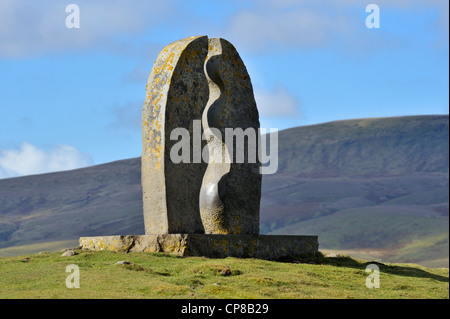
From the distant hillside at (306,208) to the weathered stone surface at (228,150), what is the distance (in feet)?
233

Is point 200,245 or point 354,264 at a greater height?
point 200,245

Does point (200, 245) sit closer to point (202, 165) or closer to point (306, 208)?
point (202, 165)

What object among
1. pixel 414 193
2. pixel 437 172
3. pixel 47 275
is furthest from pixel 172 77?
pixel 437 172

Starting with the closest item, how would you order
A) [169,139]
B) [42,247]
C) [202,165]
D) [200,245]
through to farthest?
[200,245] → [169,139] → [202,165] → [42,247]

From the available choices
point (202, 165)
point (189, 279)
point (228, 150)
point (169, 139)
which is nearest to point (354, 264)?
point (228, 150)

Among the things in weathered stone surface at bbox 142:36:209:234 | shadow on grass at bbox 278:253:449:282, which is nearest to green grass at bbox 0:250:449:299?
shadow on grass at bbox 278:253:449:282

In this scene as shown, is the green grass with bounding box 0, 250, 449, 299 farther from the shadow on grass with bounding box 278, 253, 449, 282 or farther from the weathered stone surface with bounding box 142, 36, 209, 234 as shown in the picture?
the weathered stone surface with bounding box 142, 36, 209, 234

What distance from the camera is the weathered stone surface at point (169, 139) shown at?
1662 centimetres

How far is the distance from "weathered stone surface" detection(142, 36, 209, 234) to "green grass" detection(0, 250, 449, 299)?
5.05ft

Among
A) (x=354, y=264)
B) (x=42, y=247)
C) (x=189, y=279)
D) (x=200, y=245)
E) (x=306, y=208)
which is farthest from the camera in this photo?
(x=306, y=208)

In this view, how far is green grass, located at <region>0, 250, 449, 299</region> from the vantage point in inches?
457

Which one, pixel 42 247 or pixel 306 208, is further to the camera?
pixel 306 208

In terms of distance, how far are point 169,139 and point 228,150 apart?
5.98 ft

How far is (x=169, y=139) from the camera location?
16.8 m
